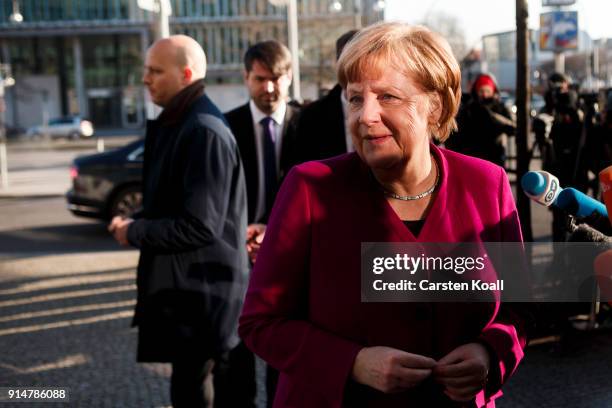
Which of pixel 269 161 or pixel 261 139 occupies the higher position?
pixel 261 139

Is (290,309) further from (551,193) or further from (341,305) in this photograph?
(551,193)

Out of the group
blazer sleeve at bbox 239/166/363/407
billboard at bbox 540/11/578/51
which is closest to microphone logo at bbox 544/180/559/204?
blazer sleeve at bbox 239/166/363/407

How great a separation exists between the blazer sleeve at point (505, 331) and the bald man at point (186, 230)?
1564mm

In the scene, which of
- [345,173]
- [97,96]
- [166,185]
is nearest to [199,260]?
[166,185]

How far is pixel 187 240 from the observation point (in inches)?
130

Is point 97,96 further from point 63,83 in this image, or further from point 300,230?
point 300,230

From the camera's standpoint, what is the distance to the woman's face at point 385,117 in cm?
184

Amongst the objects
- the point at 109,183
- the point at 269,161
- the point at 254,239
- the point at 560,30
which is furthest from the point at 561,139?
the point at 109,183

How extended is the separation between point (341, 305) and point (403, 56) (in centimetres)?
56

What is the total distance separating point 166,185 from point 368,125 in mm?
1670

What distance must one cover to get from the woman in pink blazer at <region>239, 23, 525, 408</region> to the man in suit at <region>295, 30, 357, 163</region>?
1.99m

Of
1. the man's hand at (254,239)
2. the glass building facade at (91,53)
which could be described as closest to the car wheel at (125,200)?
the man's hand at (254,239)

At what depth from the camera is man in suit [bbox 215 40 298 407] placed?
4305 mm

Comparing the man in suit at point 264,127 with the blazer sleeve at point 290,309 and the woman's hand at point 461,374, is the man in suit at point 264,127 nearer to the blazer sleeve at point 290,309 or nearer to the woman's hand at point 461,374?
the blazer sleeve at point 290,309
